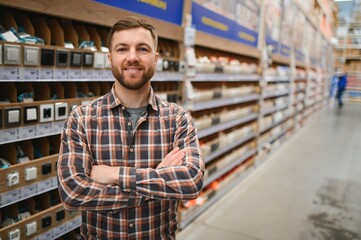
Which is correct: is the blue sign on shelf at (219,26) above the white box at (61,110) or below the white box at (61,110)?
above

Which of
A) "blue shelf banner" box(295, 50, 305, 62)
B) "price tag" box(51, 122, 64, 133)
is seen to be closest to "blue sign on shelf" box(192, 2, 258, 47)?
"price tag" box(51, 122, 64, 133)

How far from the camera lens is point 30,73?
1.60 metres

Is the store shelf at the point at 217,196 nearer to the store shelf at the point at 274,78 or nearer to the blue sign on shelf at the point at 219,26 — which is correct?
the store shelf at the point at 274,78

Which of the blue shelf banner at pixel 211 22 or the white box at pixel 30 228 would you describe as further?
the blue shelf banner at pixel 211 22

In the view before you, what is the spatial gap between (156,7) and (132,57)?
138 centimetres

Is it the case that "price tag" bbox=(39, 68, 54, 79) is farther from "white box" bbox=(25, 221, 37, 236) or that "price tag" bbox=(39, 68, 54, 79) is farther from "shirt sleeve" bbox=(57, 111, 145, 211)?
"white box" bbox=(25, 221, 37, 236)

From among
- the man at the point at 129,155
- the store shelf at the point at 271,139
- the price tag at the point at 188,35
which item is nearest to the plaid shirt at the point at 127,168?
the man at the point at 129,155

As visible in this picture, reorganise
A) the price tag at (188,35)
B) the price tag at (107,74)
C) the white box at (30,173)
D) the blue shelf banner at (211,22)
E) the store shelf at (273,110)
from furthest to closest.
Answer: the store shelf at (273,110)
the blue shelf banner at (211,22)
the price tag at (188,35)
the price tag at (107,74)
the white box at (30,173)

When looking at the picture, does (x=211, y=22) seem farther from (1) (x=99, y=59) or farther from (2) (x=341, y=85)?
(2) (x=341, y=85)

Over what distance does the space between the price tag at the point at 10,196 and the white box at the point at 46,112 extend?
385 millimetres

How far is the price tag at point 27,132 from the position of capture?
163 centimetres

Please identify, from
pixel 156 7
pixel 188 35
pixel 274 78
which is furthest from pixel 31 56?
pixel 274 78

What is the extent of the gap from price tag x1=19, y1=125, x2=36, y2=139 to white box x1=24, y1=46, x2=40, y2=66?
1.06ft

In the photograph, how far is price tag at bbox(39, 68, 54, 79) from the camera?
1.66m
